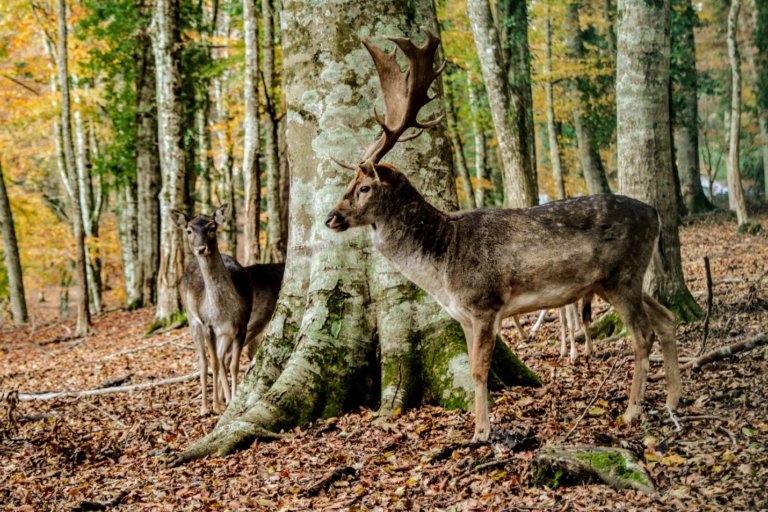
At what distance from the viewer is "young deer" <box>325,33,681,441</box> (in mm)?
5570

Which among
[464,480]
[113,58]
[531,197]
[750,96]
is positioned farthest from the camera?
[750,96]

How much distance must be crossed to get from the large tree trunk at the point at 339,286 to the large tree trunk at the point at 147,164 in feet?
52.1

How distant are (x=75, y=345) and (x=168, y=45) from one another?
700 centimetres

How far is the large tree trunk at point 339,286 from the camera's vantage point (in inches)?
252

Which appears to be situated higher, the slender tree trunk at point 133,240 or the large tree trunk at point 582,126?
the large tree trunk at point 582,126

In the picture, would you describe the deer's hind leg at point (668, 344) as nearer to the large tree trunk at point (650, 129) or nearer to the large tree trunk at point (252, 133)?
the large tree trunk at point (650, 129)

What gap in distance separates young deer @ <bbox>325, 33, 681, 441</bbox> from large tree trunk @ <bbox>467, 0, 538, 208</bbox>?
760cm

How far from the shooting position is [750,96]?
3469 centimetres

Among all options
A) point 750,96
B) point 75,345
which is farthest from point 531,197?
point 750,96

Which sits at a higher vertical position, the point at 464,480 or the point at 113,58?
→ the point at 113,58

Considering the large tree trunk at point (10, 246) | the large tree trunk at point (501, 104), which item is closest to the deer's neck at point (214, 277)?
the large tree trunk at point (501, 104)

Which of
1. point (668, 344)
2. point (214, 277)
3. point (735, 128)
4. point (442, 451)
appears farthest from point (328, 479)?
point (735, 128)

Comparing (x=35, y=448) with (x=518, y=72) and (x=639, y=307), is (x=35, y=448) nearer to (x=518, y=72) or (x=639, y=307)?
(x=639, y=307)

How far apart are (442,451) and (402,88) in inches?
114
